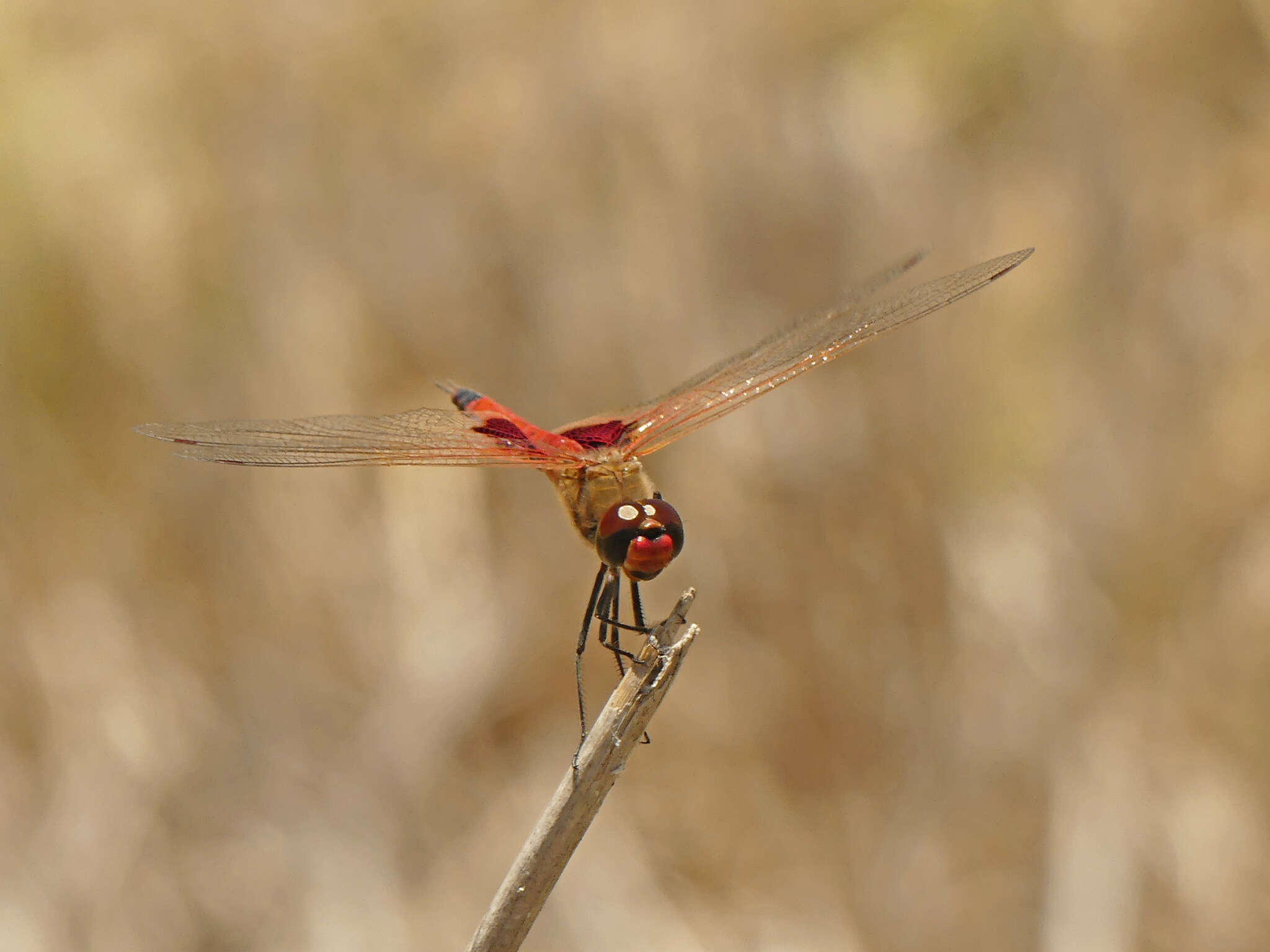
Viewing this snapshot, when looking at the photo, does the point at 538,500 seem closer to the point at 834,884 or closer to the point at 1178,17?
the point at 834,884

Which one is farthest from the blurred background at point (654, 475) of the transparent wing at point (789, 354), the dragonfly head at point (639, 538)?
the dragonfly head at point (639, 538)

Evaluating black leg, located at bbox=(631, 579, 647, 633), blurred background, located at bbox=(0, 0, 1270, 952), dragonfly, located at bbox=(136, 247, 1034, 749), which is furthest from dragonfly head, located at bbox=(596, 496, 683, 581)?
blurred background, located at bbox=(0, 0, 1270, 952)

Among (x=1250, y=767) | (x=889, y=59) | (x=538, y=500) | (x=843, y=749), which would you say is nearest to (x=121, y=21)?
(x=538, y=500)

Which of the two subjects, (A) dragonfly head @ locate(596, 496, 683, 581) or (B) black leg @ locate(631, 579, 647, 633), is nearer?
(A) dragonfly head @ locate(596, 496, 683, 581)

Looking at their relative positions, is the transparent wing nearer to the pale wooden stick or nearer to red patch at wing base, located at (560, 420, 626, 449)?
red patch at wing base, located at (560, 420, 626, 449)

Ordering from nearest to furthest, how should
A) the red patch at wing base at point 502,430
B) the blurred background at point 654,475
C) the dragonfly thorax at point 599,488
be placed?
the dragonfly thorax at point 599,488 → the red patch at wing base at point 502,430 → the blurred background at point 654,475

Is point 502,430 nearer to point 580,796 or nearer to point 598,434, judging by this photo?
point 598,434

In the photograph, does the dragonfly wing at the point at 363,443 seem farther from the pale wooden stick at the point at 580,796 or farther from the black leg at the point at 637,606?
the pale wooden stick at the point at 580,796

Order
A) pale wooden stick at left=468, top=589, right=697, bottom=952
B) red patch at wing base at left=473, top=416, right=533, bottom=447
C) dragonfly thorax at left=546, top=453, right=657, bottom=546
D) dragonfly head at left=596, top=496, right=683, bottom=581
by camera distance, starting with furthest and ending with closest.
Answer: red patch at wing base at left=473, top=416, right=533, bottom=447 < dragonfly thorax at left=546, top=453, right=657, bottom=546 < dragonfly head at left=596, top=496, right=683, bottom=581 < pale wooden stick at left=468, top=589, right=697, bottom=952
